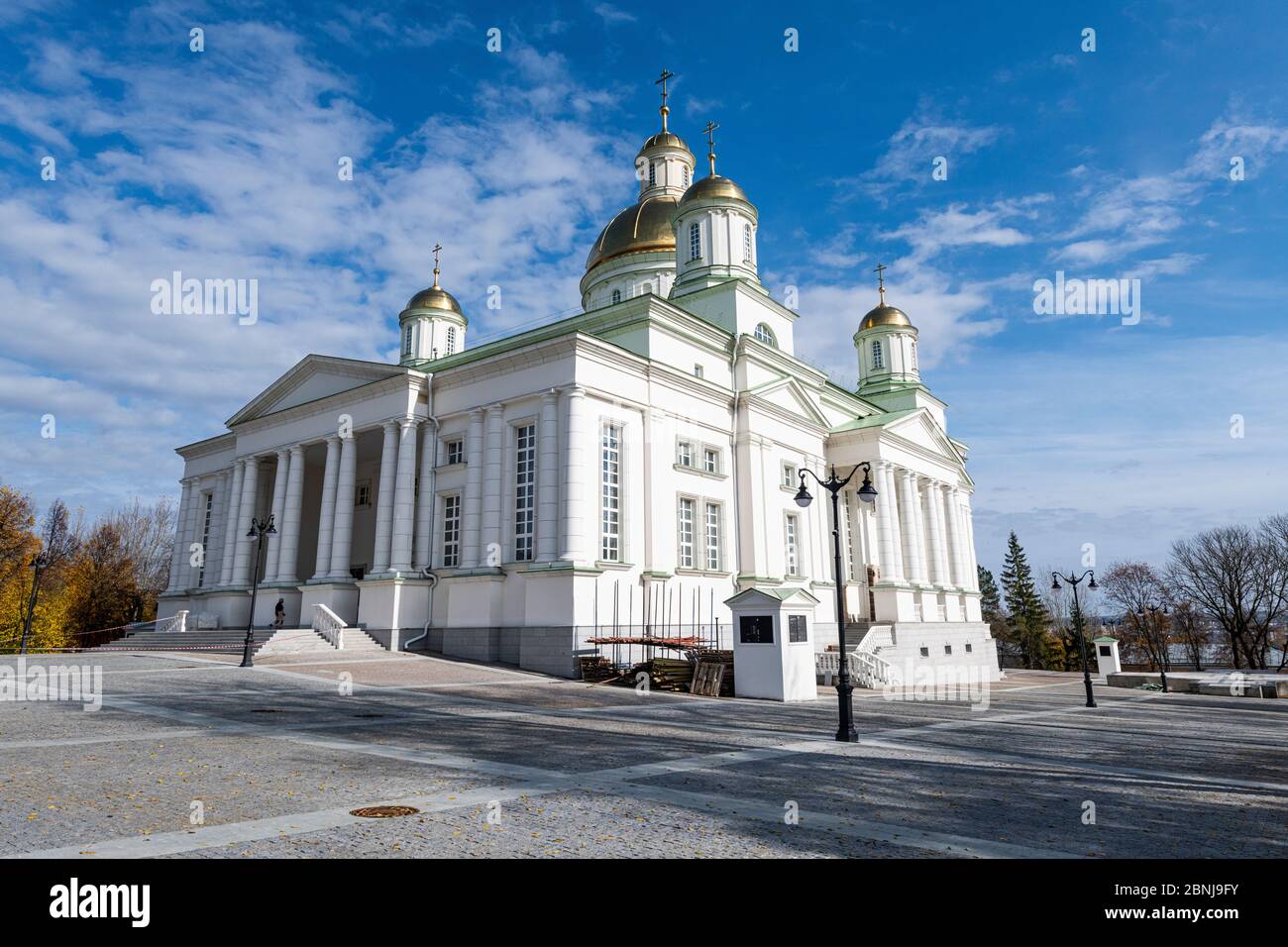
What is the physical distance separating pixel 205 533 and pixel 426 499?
61.3ft

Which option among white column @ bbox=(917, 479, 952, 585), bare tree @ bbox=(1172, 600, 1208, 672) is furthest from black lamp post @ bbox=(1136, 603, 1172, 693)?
white column @ bbox=(917, 479, 952, 585)

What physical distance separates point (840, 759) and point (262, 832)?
7456 millimetres

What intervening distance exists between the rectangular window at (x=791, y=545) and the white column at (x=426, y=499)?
580 inches

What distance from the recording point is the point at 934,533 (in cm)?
4259

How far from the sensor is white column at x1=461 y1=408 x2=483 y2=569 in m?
27.1

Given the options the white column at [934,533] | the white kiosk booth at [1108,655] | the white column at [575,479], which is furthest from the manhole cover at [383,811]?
the white kiosk booth at [1108,655]

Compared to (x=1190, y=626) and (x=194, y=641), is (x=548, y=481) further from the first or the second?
(x=1190, y=626)

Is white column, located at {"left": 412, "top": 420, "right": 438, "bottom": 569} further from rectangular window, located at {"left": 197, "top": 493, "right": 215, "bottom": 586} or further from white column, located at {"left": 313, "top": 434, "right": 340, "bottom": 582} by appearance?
rectangular window, located at {"left": 197, "top": 493, "right": 215, "bottom": 586}

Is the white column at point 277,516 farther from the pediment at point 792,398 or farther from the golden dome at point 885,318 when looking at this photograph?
the golden dome at point 885,318

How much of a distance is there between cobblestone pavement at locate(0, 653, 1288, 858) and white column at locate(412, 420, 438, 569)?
11593mm

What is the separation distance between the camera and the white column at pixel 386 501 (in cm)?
2836

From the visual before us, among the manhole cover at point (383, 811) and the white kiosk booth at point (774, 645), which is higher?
the white kiosk booth at point (774, 645)
